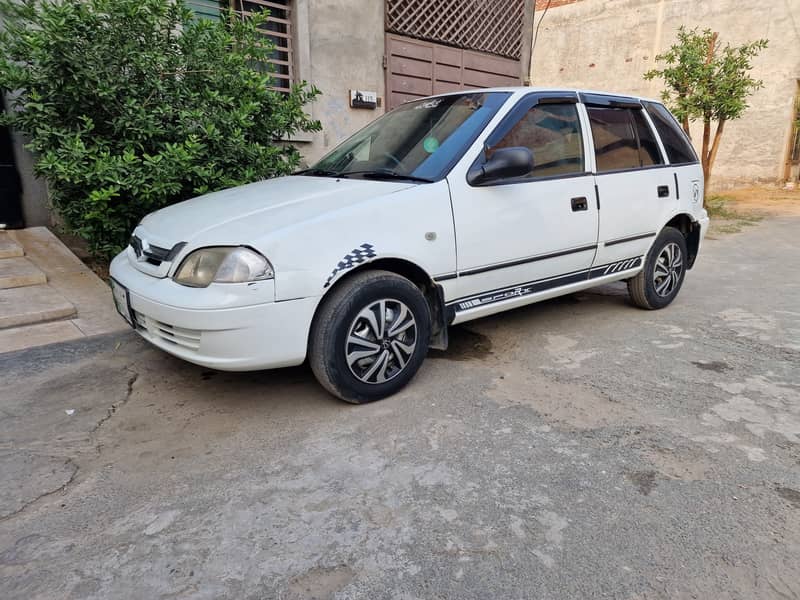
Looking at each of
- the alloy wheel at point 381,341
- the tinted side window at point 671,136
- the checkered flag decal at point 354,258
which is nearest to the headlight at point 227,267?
the checkered flag decal at point 354,258

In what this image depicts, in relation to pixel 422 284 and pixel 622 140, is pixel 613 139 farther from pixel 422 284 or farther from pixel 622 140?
pixel 422 284

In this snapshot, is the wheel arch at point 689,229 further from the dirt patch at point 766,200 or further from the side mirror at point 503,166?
the dirt patch at point 766,200

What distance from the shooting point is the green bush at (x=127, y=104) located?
4168mm

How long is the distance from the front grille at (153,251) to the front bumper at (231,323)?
0.15 m

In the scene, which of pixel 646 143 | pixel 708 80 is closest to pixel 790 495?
pixel 646 143

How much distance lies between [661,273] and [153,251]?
384cm

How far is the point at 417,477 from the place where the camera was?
2.40m

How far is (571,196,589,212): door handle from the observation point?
3781mm

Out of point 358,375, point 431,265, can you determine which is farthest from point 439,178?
point 358,375

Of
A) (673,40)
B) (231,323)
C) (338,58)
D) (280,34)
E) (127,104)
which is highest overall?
(673,40)

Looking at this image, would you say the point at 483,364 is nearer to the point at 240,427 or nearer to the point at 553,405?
the point at 553,405

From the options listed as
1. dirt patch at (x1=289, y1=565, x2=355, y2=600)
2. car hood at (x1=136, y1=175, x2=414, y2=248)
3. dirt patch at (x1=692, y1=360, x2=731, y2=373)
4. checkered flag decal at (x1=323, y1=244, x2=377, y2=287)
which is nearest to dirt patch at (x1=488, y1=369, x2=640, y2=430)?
dirt patch at (x1=692, y1=360, x2=731, y2=373)

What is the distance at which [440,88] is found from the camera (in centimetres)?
858

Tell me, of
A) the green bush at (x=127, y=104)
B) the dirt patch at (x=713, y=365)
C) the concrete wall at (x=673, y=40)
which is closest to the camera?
the dirt patch at (x=713, y=365)
